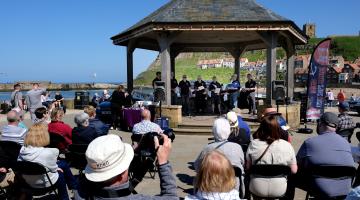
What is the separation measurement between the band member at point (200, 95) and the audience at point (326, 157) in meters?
12.3

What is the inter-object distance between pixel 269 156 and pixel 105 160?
2718mm

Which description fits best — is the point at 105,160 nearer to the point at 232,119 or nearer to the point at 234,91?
the point at 232,119

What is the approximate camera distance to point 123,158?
2.68 meters

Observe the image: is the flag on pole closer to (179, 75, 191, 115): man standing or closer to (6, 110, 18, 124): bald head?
(179, 75, 191, 115): man standing

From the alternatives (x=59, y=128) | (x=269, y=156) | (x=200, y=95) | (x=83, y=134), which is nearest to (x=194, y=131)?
(x=200, y=95)

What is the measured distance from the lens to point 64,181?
541 centimetres

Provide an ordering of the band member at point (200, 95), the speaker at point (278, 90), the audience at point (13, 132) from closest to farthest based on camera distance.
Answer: the audience at point (13, 132) < the speaker at point (278, 90) < the band member at point (200, 95)

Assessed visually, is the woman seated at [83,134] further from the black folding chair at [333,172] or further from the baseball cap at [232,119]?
the black folding chair at [333,172]

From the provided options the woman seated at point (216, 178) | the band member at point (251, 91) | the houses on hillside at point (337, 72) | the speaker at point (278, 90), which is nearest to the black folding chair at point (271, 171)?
the woman seated at point (216, 178)

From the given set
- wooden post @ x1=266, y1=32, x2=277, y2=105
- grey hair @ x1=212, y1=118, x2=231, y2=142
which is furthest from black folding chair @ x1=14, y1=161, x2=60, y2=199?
wooden post @ x1=266, y1=32, x2=277, y2=105

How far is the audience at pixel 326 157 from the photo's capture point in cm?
453

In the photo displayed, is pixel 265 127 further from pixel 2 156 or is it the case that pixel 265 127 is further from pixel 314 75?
pixel 314 75

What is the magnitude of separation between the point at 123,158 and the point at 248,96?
13.4 m

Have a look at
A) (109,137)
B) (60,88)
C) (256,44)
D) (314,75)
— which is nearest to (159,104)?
(314,75)
